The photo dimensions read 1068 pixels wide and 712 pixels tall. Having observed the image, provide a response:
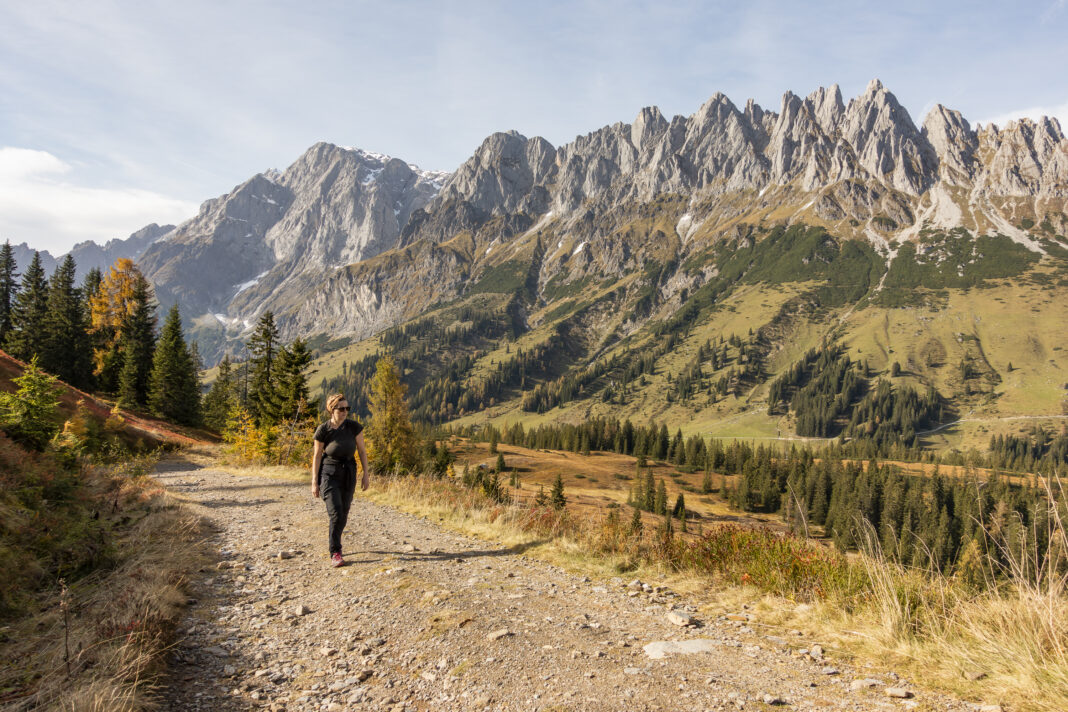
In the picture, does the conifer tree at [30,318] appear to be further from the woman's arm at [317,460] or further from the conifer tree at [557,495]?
the woman's arm at [317,460]

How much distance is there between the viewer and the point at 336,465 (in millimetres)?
10836

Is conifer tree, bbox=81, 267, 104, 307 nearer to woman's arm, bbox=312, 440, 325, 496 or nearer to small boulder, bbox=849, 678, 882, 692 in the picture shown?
woman's arm, bbox=312, 440, 325, 496

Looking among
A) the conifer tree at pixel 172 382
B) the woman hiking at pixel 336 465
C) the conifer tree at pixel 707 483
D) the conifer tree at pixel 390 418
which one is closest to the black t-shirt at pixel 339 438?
the woman hiking at pixel 336 465

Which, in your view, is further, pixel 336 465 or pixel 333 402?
pixel 333 402

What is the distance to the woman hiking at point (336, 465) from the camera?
10477 mm

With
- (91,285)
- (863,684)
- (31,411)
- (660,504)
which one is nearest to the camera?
(863,684)

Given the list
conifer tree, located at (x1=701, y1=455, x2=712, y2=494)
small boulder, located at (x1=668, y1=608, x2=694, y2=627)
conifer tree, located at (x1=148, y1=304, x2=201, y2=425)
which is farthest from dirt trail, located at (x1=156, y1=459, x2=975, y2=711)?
conifer tree, located at (x1=701, y1=455, x2=712, y2=494)

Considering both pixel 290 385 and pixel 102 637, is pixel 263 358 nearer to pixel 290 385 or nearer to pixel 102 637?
pixel 290 385

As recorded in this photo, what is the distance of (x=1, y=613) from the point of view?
6.80m

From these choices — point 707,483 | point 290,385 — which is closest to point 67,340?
point 290,385

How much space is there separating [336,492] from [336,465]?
0.57 meters

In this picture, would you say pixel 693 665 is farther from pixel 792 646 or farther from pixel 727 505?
pixel 727 505

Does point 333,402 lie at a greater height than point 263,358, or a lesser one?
lesser

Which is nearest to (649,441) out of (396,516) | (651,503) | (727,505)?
(727,505)
